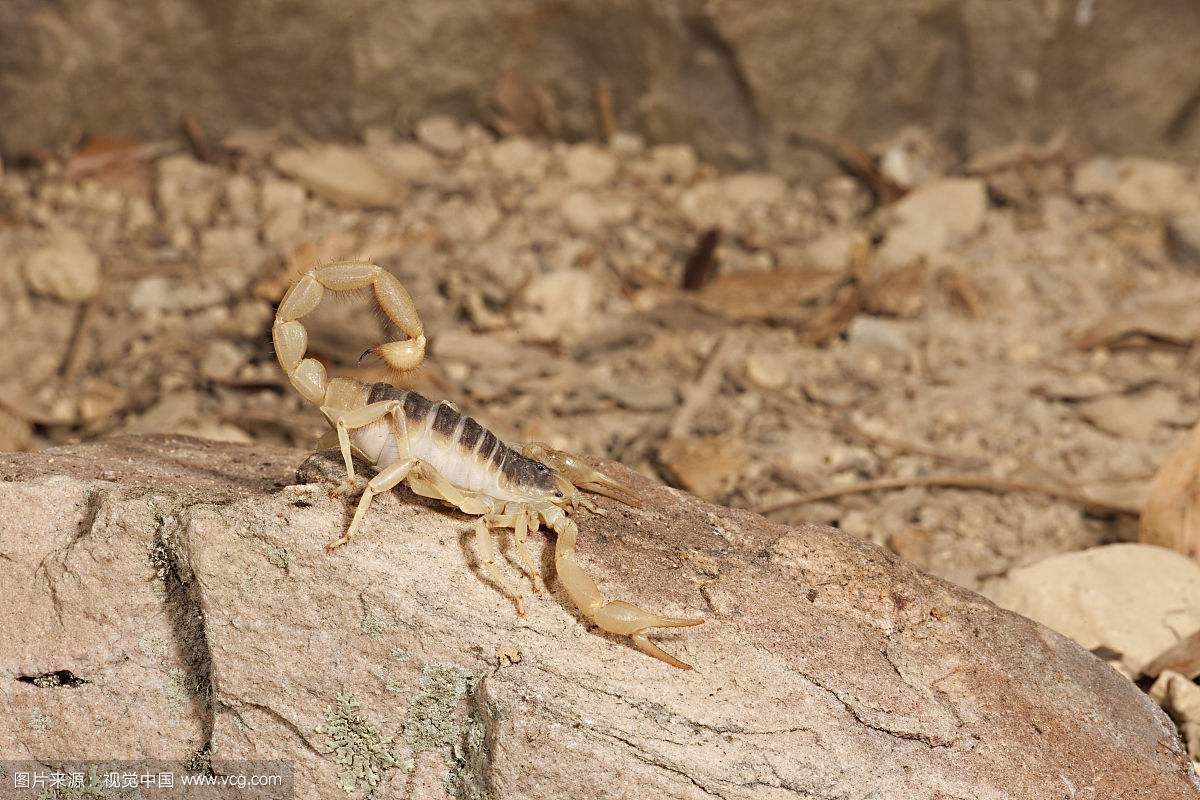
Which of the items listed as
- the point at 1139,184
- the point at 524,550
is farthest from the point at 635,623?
the point at 1139,184

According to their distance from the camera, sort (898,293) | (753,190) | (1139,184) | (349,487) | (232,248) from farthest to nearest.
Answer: (753,190), (1139,184), (232,248), (898,293), (349,487)

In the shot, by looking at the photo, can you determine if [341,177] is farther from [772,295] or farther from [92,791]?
[92,791]

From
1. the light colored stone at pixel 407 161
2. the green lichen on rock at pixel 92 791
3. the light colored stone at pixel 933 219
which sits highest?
the light colored stone at pixel 933 219

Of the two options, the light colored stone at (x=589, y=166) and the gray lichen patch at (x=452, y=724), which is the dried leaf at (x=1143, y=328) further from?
the gray lichen patch at (x=452, y=724)

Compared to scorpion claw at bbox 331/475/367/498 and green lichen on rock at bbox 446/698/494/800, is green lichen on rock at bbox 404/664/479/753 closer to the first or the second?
green lichen on rock at bbox 446/698/494/800

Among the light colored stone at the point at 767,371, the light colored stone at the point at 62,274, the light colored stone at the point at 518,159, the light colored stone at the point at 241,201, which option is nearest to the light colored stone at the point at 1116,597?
the light colored stone at the point at 767,371

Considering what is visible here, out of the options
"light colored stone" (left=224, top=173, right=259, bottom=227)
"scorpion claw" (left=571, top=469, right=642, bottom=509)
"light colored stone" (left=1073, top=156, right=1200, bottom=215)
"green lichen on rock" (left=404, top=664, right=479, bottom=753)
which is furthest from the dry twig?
"light colored stone" (left=224, top=173, right=259, bottom=227)

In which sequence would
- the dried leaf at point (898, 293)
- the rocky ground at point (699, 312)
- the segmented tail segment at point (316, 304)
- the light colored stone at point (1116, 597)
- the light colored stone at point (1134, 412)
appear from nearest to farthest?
the segmented tail segment at point (316, 304)
the light colored stone at point (1116, 597)
the rocky ground at point (699, 312)
the light colored stone at point (1134, 412)
the dried leaf at point (898, 293)

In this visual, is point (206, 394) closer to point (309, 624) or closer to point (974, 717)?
point (309, 624)
